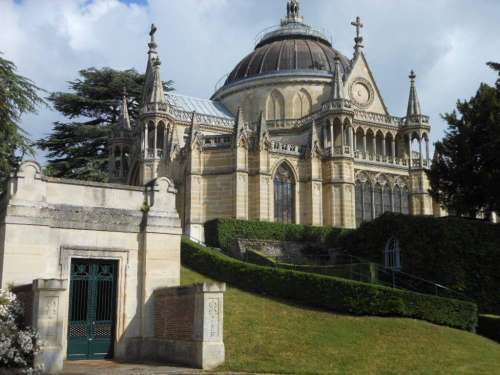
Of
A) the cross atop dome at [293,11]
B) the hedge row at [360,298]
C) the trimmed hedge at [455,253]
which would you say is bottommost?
the hedge row at [360,298]

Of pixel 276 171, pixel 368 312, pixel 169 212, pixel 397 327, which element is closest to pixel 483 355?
pixel 397 327

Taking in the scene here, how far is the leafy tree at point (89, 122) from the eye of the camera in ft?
172

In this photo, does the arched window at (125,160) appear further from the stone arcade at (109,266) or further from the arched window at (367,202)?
the stone arcade at (109,266)

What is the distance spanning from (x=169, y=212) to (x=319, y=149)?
101 feet

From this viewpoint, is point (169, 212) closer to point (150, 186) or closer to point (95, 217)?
point (150, 186)

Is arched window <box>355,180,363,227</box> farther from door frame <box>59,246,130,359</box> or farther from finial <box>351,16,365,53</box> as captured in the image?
door frame <box>59,246,130,359</box>

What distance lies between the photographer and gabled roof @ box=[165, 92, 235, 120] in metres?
58.6

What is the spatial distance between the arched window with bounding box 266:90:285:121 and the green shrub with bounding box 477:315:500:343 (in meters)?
37.4

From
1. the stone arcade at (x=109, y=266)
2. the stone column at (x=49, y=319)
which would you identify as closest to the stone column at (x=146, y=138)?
the stone arcade at (x=109, y=266)

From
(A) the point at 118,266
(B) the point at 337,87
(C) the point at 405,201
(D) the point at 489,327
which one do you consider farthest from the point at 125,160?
(D) the point at 489,327

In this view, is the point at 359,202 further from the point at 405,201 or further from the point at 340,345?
the point at 340,345

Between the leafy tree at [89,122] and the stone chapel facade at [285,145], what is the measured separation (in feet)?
7.78

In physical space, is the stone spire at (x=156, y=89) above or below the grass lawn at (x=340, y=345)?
above

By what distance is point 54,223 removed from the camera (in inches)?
736
